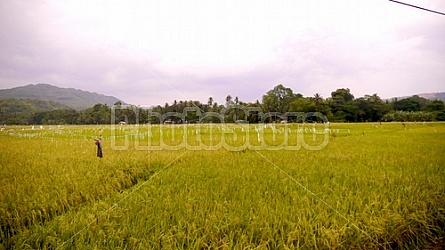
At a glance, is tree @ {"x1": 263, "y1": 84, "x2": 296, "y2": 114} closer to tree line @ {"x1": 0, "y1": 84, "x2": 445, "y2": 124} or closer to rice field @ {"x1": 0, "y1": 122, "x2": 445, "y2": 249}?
tree line @ {"x1": 0, "y1": 84, "x2": 445, "y2": 124}

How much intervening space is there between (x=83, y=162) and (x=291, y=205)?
224 inches

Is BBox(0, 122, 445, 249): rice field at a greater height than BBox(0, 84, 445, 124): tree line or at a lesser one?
lesser

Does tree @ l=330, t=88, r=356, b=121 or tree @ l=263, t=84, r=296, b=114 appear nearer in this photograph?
tree @ l=263, t=84, r=296, b=114

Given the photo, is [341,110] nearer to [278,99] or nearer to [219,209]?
[278,99]

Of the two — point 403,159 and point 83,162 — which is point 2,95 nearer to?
point 83,162

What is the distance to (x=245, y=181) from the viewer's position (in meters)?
5.00

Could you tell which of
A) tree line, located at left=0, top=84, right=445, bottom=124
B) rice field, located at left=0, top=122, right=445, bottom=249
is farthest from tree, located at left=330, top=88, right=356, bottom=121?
rice field, located at left=0, top=122, right=445, bottom=249

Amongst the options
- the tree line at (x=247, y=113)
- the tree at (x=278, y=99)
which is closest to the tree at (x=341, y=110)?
the tree line at (x=247, y=113)

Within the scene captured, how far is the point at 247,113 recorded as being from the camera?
2642cm

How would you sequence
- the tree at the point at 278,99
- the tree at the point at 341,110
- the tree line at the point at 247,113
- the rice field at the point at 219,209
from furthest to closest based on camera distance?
the tree at the point at 341,110 → the tree at the point at 278,99 → the tree line at the point at 247,113 → the rice field at the point at 219,209

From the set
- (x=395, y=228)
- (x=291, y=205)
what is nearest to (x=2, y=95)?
(x=291, y=205)

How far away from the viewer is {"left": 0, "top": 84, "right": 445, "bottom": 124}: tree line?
10.5m

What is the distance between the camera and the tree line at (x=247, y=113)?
34.6 ft

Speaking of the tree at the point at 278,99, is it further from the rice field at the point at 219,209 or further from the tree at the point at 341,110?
the rice field at the point at 219,209
